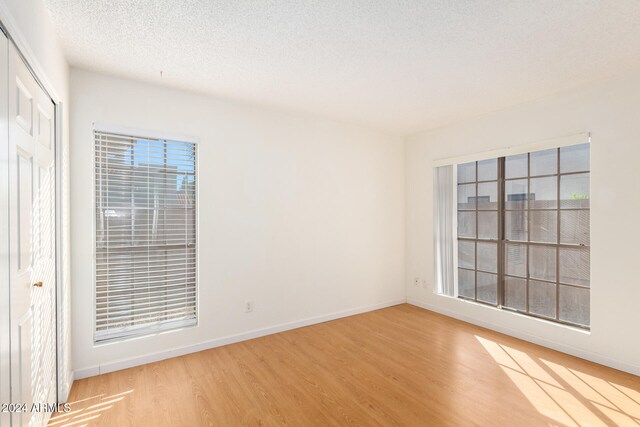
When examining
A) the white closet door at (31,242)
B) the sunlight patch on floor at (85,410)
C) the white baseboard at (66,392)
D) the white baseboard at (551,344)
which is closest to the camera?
the white closet door at (31,242)

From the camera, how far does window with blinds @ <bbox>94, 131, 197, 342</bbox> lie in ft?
9.29

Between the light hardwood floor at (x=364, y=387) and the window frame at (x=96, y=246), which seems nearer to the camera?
the light hardwood floor at (x=364, y=387)

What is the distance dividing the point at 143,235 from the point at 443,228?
3739 mm

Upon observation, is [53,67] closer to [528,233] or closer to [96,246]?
[96,246]

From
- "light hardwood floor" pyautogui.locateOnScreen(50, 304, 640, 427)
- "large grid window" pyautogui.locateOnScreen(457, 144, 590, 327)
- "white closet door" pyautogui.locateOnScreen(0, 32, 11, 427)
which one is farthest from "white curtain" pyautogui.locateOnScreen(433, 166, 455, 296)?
"white closet door" pyautogui.locateOnScreen(0, 32, 11, 427)

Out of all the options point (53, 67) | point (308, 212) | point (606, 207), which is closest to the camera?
point (53, 67)

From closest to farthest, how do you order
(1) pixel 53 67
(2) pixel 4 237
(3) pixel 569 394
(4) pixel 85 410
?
(2) pixel 4 237 < (1) pixel 53 67 < (4) pixel 85 410 < (3) pixel 569 394

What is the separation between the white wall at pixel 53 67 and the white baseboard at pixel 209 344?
23cm

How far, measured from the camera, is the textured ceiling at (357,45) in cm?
194

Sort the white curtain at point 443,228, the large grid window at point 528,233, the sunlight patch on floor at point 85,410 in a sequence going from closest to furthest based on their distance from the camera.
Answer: the sunlight patch on floor at point 85,410 < the large grid window at point 528,233 < the white curtain at point 443,228

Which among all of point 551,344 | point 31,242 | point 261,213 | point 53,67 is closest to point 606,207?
point 551,344

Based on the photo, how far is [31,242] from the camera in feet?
5.74

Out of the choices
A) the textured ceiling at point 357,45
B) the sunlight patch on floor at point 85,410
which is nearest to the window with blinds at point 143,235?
the sunlight patch on floor at point 85,410

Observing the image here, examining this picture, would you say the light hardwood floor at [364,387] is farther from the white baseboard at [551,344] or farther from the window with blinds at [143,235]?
the window with blinds at [143,235]
